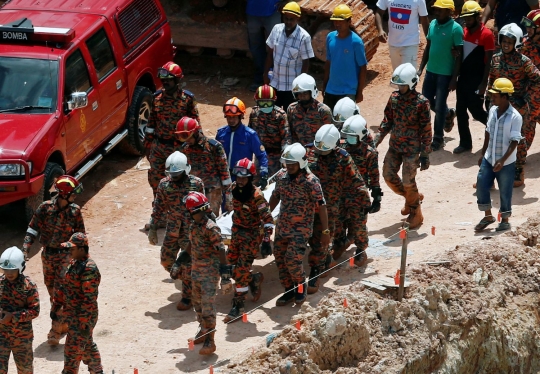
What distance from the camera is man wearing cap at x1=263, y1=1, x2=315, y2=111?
618 inches

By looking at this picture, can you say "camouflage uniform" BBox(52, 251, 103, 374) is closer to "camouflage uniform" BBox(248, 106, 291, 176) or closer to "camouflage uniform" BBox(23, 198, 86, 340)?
"camouflage uniform" BBox(23, 198, 86, 340)

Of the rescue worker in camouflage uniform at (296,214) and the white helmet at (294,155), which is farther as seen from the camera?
the rescue worker in camouflage uniform at (296,214)

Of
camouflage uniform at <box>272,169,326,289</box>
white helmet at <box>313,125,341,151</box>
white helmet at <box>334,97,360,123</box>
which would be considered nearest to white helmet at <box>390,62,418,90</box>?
white helmet at <box>334,97,360,123</box>

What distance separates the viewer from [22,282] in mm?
10672

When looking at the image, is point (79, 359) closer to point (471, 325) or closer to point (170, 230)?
point (170, 230)

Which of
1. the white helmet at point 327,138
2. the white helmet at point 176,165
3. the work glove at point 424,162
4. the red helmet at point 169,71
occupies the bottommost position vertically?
the work glove at point 424,162

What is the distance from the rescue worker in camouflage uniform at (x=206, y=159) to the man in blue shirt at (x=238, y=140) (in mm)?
290

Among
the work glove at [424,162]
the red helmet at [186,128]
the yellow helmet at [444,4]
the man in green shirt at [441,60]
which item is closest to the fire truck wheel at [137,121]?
the red helmet at [186,128]

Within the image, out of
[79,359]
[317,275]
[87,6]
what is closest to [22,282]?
[79,359]

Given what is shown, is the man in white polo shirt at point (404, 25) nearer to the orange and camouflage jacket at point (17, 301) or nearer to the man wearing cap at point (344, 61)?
the man wearing cap at point (344, 61)

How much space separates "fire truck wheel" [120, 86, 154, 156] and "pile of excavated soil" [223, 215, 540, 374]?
5834 mm

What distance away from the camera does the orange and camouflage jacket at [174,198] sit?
12.1m

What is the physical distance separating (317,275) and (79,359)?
2890mm

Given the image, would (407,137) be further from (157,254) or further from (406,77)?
(157,254)
